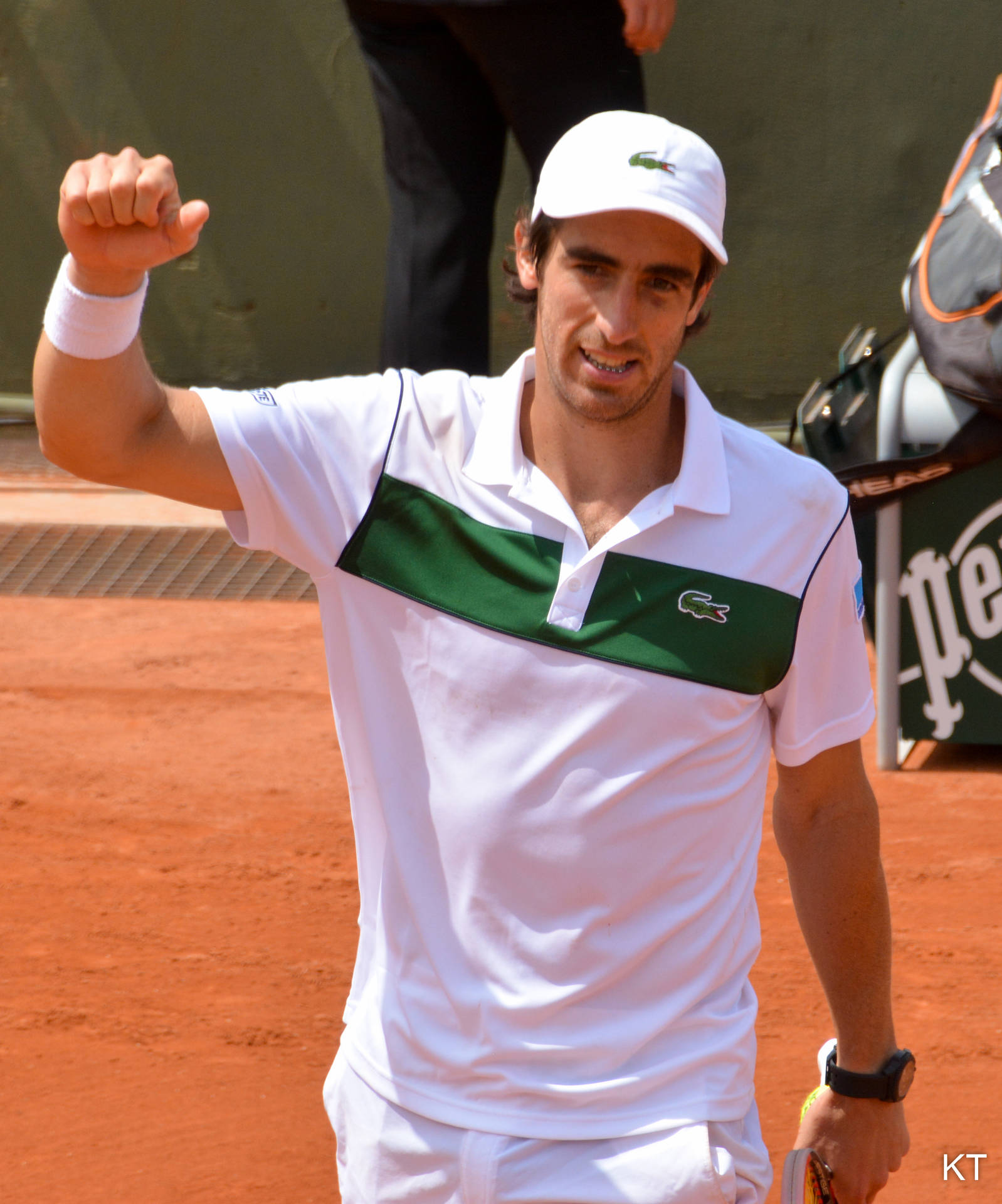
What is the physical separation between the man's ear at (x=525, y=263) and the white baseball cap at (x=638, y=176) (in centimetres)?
16

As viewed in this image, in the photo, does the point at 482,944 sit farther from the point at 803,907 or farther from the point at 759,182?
the point at 759,182

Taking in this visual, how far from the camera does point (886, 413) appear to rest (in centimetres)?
443

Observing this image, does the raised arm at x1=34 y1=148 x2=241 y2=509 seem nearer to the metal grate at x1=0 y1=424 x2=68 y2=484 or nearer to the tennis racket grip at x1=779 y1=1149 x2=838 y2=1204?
the tennis racket grip at x1=779 y1=1149 x2=838 y2=1204

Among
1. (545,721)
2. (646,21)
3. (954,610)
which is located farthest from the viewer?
(954,610)

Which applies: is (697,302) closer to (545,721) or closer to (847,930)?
(545,721)

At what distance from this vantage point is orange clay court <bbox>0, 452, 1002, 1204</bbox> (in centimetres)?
297

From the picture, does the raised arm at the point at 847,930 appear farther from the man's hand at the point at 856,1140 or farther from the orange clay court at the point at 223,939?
the orange clay court at the point at 223,939

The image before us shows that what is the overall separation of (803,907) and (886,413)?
7.69 ft

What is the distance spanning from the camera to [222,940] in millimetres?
3656

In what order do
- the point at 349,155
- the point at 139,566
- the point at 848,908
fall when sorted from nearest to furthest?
the point at 848,908, the point at 139,566, the point at 349,155

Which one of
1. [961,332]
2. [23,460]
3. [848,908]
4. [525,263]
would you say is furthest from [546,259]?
[23,460]

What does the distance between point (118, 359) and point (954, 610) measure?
2.98m

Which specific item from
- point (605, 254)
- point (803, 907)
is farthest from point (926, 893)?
point (605, 254)

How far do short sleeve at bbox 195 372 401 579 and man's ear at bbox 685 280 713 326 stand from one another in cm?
41
